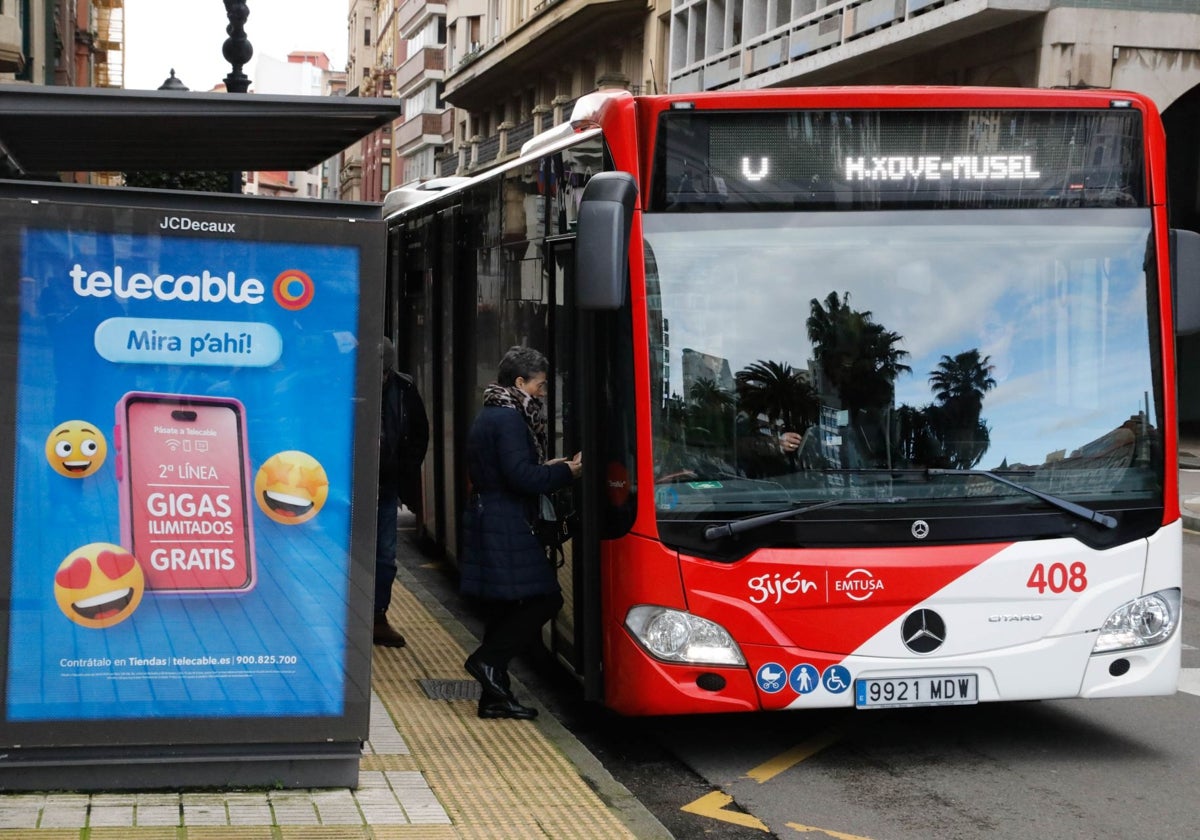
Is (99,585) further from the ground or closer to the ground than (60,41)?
closer to the ground

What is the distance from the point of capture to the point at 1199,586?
1307 cm

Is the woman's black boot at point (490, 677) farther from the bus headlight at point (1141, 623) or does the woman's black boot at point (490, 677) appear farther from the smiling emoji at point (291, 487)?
Result: the bus headlight at point (1141, 623)

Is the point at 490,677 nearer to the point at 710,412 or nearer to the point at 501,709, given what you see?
the point at 501,709

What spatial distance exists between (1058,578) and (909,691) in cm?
78

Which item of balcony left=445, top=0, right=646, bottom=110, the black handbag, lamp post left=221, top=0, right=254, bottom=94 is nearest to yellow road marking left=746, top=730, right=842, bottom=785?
the black handbag

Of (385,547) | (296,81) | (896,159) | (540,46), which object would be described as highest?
(296,81)

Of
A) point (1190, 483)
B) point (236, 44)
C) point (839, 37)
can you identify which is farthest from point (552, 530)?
point (839, 37)

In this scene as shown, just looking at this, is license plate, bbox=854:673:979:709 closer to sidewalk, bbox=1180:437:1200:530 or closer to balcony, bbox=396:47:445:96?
sidewalk, bbox=1180:437:1200:530

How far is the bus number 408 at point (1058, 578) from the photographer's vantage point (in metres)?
6.96

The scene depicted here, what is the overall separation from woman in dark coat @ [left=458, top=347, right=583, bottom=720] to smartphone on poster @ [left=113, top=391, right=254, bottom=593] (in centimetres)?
182

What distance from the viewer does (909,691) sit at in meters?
6.90

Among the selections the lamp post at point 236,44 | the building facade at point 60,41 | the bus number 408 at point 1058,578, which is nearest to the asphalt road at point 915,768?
the bus number 408 at point 1058,578

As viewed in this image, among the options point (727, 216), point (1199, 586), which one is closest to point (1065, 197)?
point (727, 216)

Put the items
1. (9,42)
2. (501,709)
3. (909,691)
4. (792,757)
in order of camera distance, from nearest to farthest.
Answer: (909,691)
(792,757)
(501,709)
(9,42)
